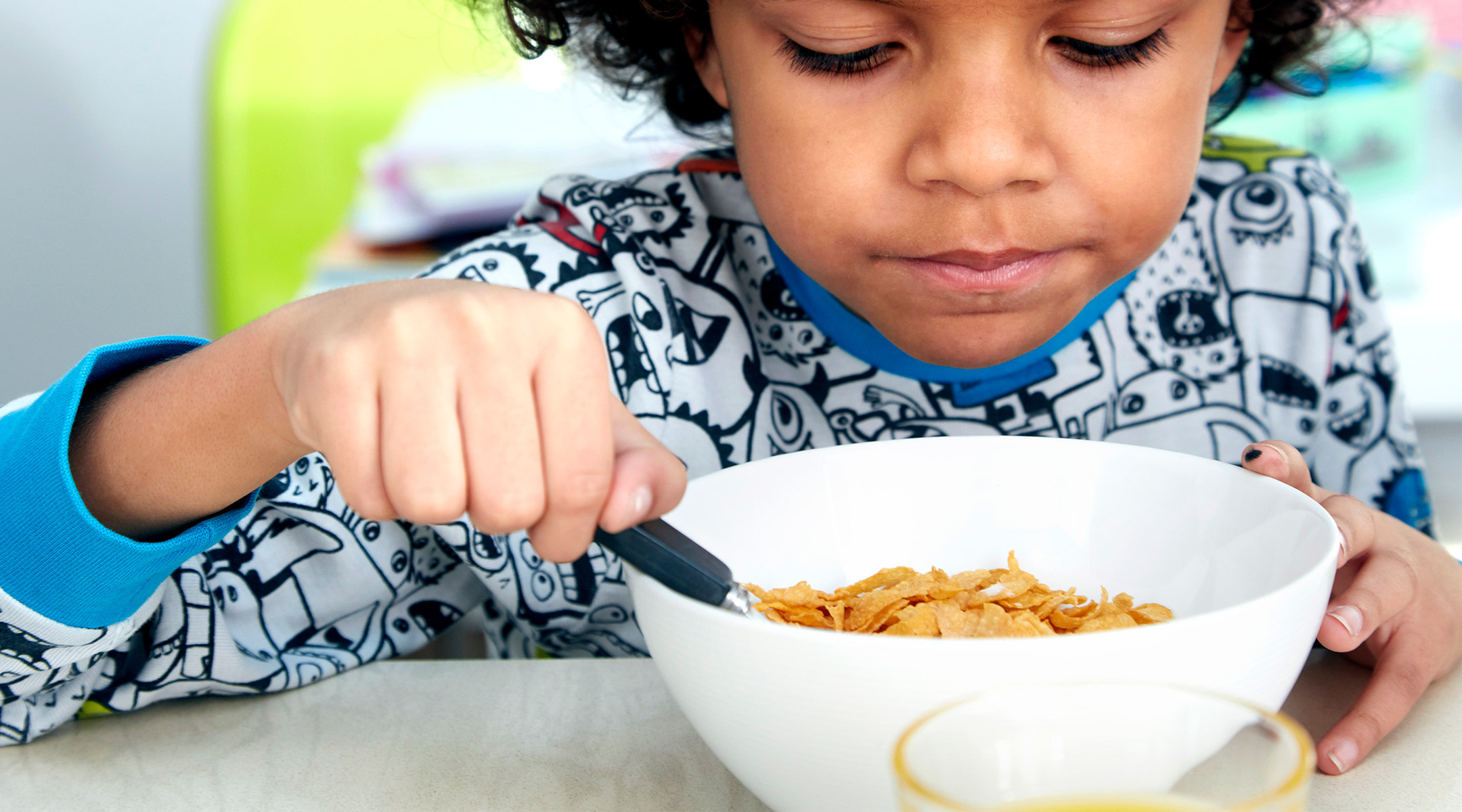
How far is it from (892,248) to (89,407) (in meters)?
0.46

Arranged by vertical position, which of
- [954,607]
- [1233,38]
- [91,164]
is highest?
[1233,38]

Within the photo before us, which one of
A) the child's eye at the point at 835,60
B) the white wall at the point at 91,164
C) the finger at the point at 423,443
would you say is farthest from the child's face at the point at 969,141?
the white wall at the point at 91,164

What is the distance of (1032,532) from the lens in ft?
1.96

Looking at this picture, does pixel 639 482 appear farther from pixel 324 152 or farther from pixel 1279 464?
pixel 324 152

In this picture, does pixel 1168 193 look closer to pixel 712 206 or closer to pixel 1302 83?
pixel 712 206

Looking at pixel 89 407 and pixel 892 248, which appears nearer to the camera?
pixel 89 407

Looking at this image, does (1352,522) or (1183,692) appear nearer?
(1183,692)

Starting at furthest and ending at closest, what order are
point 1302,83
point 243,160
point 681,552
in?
point 243,160
point 1302,83
point 681,552

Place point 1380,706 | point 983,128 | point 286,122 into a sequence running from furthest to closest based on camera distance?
point 286,122, point 983,128, point 1380,706

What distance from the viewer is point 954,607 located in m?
0.50

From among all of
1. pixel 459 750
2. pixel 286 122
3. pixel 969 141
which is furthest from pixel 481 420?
pixel 286 122

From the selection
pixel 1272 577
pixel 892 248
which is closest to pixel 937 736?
pixel 1272 577

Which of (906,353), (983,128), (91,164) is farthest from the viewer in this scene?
(91,164)

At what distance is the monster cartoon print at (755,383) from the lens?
78 centimetres
